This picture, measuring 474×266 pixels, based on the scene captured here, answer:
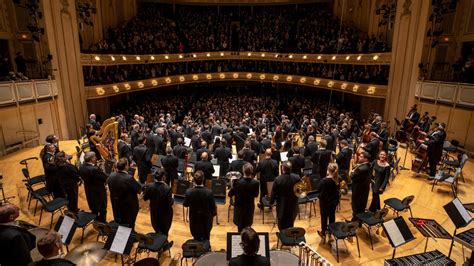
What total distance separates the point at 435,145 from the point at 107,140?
12.3 meters

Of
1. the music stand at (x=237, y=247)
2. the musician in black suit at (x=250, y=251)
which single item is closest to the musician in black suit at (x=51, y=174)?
the music stand at (x=237, y=247)

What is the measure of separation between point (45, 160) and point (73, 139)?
11.6 meters

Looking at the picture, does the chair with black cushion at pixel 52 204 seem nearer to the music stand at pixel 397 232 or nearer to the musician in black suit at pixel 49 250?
the musician in black suit at pixel 49 250

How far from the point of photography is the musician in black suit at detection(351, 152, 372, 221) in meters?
6.99

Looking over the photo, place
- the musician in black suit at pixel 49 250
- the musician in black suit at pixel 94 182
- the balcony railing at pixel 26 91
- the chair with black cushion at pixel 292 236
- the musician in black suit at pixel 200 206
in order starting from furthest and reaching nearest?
the balcony railing at pixel 26 91 → the musician in black suit at pixel 94 182 → the musician in black suit at pixel 200 206 → the chair with black cushion at pixel 292 236 → the musician in black suit at pixel 49 250

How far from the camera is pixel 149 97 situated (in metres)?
27.5

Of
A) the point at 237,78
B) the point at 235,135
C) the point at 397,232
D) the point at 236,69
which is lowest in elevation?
the point at 235,135

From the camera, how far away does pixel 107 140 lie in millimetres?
11867

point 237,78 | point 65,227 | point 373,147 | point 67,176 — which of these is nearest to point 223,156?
point 67,176

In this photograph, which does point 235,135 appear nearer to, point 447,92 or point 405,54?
point 447,92

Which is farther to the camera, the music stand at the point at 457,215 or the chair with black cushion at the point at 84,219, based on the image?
the chair with black cushion at the point at 84,219

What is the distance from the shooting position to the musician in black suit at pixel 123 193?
6.26 metres

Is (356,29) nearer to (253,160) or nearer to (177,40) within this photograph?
(177,40)

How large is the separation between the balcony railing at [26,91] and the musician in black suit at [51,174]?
7382mm
